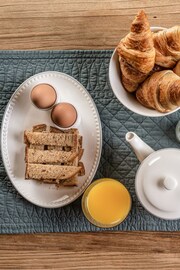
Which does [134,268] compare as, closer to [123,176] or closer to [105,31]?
[123,176]

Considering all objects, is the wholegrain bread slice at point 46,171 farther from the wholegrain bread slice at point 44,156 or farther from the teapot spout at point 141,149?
the teapot spout at point 141,149

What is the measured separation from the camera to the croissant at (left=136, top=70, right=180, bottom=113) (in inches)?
34.3

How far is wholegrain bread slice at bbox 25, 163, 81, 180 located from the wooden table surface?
0.46 ft

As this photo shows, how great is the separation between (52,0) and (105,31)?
5.6 inches

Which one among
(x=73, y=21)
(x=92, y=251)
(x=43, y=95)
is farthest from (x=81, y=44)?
(x=92, y=251)

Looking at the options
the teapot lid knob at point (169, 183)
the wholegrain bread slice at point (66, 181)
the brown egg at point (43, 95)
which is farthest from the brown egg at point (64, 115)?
the teapot lid knob at point (169, 183)

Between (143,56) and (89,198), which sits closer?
(143,56)

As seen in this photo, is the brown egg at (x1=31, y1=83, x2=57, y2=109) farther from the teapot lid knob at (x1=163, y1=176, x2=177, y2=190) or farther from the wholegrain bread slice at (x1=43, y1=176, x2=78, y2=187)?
the teapot lid knob at (x1=163, y1=176, x2=177, y2=190)

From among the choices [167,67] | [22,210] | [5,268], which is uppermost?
[167,67]

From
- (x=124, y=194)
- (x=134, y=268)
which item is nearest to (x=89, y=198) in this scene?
A: (x=124, y=194)

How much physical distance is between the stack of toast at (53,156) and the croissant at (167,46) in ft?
0.87

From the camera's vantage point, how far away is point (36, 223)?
1.08 metres

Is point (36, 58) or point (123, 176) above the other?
point (36, 58)

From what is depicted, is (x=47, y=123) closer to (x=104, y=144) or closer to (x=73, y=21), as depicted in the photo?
(x=104, y=144)
